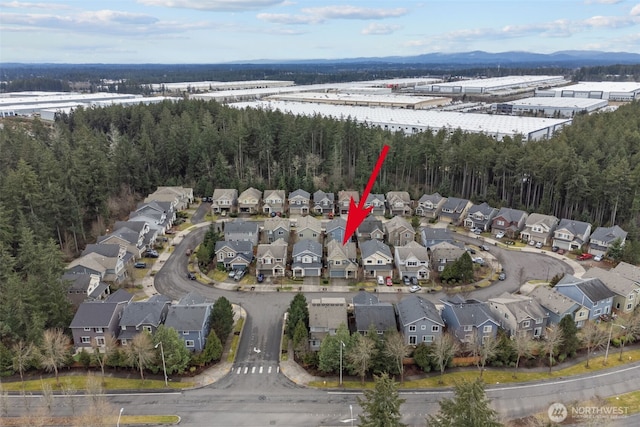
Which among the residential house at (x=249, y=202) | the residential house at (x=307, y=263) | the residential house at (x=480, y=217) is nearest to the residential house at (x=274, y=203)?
the residential house at (x=249, y=202)

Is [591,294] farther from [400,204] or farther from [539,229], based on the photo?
[400,204]

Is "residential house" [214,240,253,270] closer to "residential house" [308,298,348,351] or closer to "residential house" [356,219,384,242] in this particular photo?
"residential house" [356,219,384,242]

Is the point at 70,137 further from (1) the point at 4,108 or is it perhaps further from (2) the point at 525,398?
(2) the point at 525,398

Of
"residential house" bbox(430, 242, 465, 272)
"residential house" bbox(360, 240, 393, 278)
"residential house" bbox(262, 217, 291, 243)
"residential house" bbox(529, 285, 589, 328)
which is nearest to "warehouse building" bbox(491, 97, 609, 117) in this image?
"residential house" bbox(430, 242, 465, 272)

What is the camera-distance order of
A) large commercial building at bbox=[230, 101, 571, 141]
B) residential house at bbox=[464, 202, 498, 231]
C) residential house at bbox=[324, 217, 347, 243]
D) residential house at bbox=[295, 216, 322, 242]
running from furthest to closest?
large commercial building at bbox=[230, 101, 571, 141] < residential house at bbox=[464, 202, 498, 231] < residential house at bbox=[324, 217, 347, 243] < residential house at bbox=[295, 216, 322, 242]

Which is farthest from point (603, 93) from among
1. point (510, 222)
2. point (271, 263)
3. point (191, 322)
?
point (191, 322)

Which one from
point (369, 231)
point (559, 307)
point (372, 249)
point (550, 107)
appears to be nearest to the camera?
point (559, 307)
